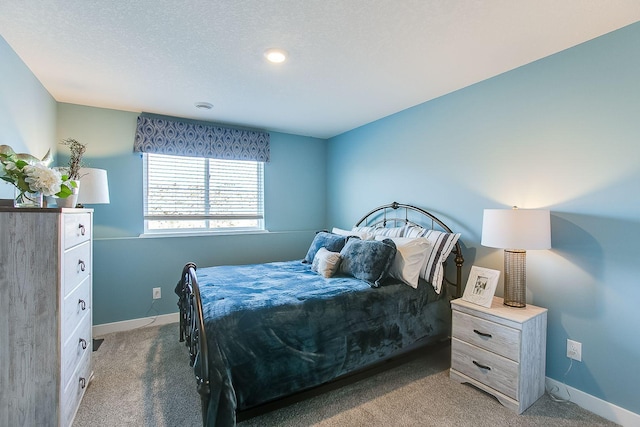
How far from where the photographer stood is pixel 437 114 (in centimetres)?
306

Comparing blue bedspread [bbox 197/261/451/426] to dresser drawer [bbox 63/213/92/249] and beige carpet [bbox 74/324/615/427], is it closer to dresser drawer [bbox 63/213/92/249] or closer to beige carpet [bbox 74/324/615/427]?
beige carpet [bbox 74/324/615/427]

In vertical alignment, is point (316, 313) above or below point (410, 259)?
below

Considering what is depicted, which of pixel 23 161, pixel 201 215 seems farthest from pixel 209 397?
pixel 201 215

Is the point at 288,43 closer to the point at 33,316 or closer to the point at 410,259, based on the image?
the point at 410,259

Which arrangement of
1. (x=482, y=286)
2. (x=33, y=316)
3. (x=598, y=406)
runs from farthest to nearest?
1. (x=482, y=286)
2. (x=598, y=406)
3. (x=33, y=316)

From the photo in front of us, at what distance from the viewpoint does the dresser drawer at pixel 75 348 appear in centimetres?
168

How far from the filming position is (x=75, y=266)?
1877mm

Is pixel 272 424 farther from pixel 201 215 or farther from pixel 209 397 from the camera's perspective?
pixel 201 215

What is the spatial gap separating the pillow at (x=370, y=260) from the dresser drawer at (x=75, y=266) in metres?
1.96

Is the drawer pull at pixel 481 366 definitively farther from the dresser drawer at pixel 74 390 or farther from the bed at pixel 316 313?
the dresser drawer at pixel 74 390

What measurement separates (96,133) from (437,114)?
3638 mm

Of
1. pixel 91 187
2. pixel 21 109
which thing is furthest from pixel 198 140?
pixel 21 109

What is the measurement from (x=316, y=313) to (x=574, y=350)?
184cm

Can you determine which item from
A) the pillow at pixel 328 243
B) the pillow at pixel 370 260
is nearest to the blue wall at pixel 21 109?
the pillow at pixel 328 243
